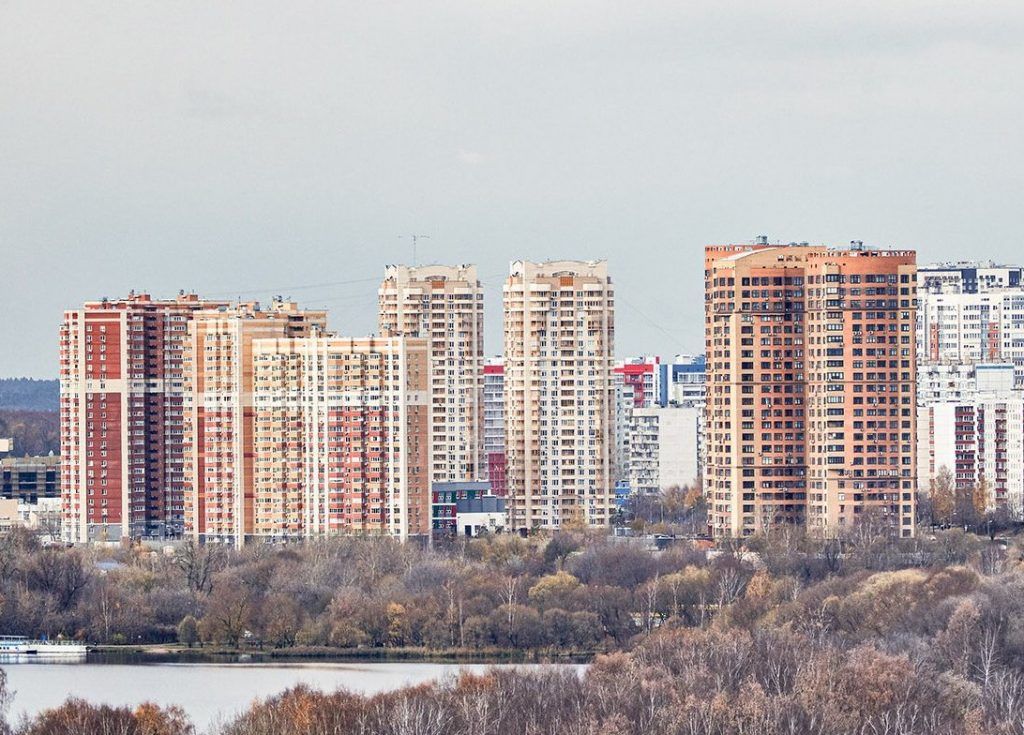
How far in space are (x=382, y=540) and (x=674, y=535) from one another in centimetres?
564

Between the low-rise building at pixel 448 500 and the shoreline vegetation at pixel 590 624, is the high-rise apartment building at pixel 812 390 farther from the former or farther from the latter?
the low-rise building at pixel 448 500

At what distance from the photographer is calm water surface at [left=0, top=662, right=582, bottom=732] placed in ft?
85.9

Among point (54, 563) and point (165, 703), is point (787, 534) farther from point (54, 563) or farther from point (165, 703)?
point (165, 703)

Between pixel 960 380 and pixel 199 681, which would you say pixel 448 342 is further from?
pixel 199 681

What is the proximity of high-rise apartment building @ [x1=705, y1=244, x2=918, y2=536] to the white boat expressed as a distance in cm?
864

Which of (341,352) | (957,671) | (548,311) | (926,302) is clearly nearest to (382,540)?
(341,352)

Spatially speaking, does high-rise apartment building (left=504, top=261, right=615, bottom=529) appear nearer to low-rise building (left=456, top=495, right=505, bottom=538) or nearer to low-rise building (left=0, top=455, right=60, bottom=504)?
low-rise building (left=456, top=495, right=505, bottom=538)

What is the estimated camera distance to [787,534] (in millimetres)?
35625

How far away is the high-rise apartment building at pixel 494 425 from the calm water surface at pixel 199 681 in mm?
12379

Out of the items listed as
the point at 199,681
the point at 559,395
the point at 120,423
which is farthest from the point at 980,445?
the point at 199,681

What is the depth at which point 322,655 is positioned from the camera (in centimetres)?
3209

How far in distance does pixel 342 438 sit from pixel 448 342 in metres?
5.17

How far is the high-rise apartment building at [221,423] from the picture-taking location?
1582 inches

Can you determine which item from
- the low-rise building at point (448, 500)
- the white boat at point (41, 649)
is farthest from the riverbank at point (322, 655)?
the low-rise building at point (448, 500)
